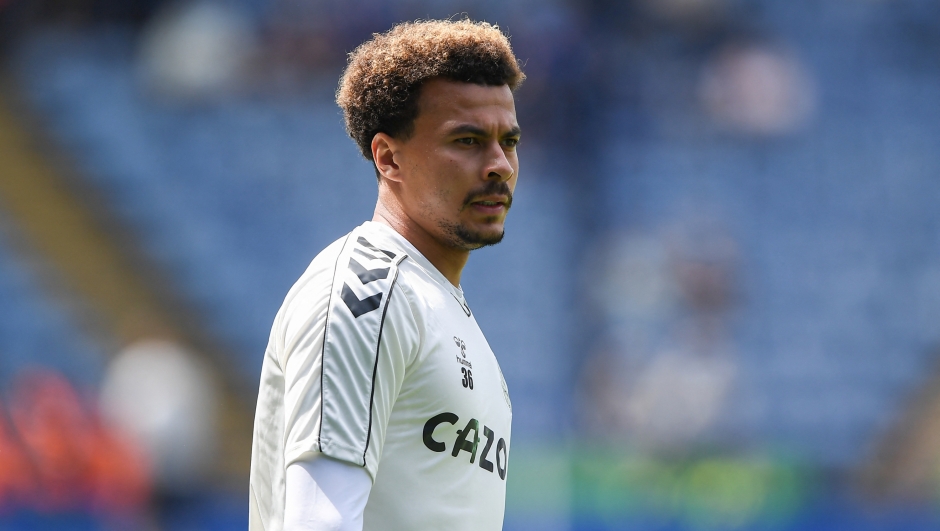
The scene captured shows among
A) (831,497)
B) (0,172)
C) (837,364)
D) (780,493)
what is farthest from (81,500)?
(837,364)

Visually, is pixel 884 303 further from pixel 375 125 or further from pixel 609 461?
pixel 375 125

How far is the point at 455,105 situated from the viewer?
2340 mm

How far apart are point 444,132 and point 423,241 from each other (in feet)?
0.78

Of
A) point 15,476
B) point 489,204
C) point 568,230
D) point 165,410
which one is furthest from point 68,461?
point 489,204

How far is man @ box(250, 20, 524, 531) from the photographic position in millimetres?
1839

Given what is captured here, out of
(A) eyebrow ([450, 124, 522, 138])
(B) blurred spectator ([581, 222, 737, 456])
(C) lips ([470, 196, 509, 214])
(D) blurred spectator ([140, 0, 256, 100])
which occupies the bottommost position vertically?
(C) lips ([470, 196, 509, 214])

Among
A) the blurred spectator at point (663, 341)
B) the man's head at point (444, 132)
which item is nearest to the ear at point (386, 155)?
the man's head at point (444, 132)

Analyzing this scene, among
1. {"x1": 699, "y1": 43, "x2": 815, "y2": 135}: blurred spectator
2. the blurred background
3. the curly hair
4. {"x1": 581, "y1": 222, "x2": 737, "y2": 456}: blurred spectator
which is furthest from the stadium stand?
the curly hair

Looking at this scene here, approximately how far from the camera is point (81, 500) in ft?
26.7

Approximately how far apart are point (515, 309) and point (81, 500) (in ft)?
12.7

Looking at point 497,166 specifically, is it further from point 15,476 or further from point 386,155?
point 15,476

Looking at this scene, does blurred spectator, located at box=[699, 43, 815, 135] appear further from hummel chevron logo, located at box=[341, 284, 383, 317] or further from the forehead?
hummel chevron logo, located at box=[341, 284, 383, 317]

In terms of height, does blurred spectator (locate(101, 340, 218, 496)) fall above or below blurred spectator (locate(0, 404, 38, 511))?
above

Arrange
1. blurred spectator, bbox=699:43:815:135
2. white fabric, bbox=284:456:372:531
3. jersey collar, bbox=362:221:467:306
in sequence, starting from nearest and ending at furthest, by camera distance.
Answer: white fabric, bbox=284:456:372:531 < jersey collar, bbox=362:221:467:306 < blurred spectator, bbox=699:43:815:135
